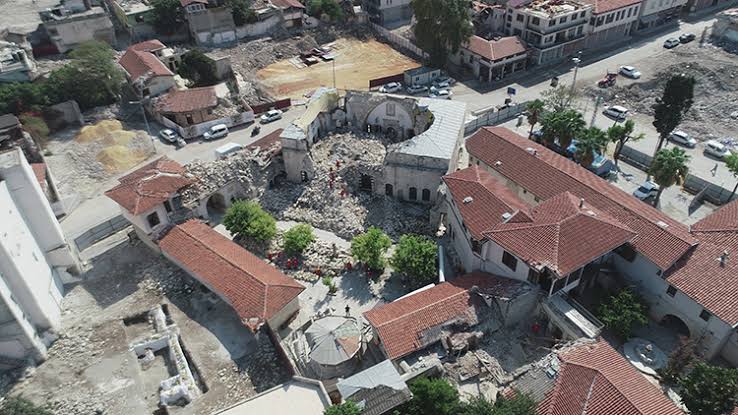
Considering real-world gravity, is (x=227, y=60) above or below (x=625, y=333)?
above

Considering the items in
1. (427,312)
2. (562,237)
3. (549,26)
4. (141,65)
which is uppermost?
(141,65)

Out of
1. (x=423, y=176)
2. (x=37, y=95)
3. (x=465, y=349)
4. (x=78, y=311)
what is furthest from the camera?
(x=37, y=95)

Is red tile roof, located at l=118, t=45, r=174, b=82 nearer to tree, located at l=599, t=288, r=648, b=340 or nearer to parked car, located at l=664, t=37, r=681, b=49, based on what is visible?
tree, located at l=599, t=288, r=648, b=340

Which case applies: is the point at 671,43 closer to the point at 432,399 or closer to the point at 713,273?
the point at 713,273

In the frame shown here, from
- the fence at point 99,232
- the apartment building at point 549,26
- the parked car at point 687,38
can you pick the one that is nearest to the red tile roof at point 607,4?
the apartment building at point 549,26

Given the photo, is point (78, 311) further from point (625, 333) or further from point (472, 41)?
point (472, 41)

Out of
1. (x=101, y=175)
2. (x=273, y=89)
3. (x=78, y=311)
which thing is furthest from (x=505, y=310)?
(x=273, y=89)

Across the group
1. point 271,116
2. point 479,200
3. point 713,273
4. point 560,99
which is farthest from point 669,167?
point 271,116
